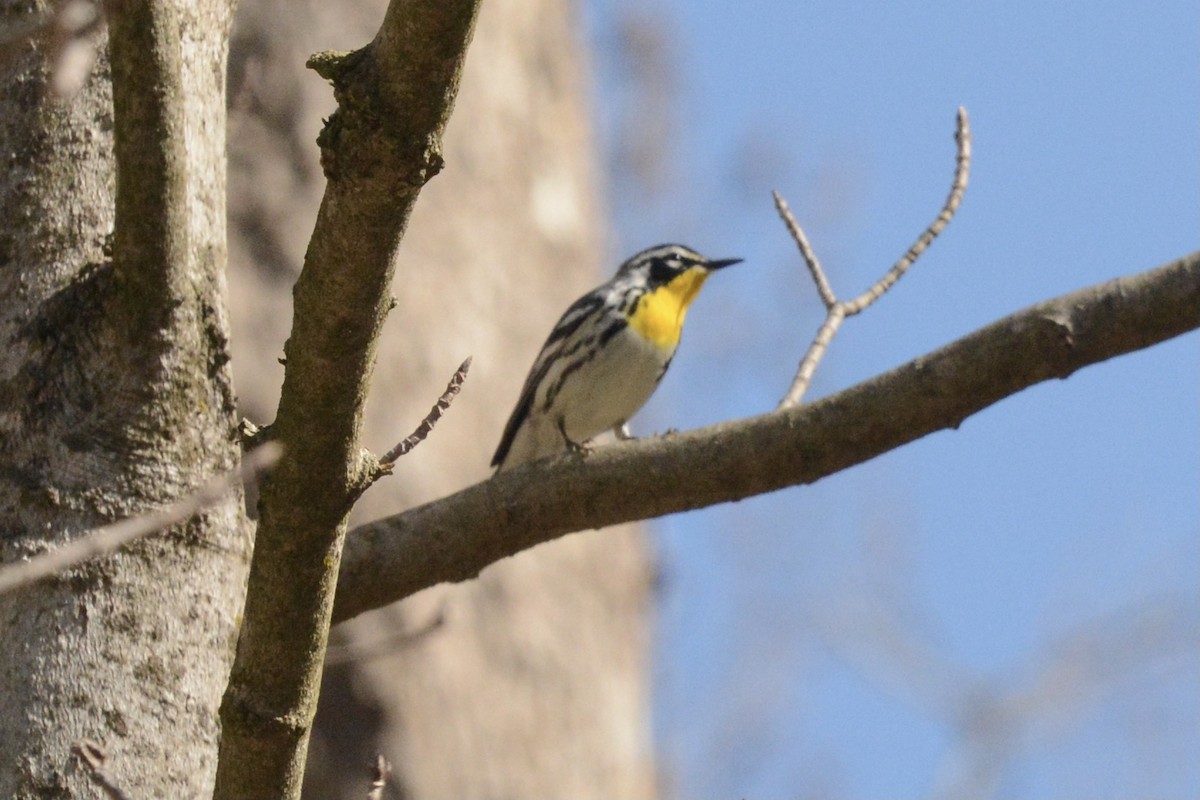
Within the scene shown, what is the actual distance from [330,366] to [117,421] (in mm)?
548

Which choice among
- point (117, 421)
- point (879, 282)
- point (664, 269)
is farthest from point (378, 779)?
point (664, 269)

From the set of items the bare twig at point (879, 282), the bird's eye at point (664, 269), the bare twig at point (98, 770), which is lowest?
the bare twig at point (98, 770)

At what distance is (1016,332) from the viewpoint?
7.70 feet

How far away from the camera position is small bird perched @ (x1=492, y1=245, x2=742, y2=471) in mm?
5852

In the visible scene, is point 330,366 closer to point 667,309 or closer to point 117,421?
point 117,421

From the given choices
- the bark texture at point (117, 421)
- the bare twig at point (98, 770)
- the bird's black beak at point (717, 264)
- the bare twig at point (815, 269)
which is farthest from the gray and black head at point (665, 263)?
the bare twig at point (98, 770)

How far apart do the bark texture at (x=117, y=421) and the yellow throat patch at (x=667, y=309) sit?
3.94 m

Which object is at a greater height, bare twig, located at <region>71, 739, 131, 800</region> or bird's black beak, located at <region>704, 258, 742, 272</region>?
bird's black beak, located at <region>704, 258, 742, 272</region>

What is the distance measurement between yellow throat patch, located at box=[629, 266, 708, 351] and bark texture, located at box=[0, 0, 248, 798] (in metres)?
3.94

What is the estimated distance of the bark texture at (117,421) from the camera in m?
2.04

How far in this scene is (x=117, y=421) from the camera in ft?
7.12

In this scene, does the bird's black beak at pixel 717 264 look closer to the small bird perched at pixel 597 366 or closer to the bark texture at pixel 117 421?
the small bird perched at pixel 597 366

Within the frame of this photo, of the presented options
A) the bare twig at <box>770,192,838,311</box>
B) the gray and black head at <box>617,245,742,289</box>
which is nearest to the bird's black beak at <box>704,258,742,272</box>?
the gray and black head at <box>617,245,742,289</box>

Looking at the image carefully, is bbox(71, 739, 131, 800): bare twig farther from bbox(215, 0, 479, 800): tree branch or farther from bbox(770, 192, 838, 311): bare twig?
bbox(770, 192, 838, 311): bare twig
